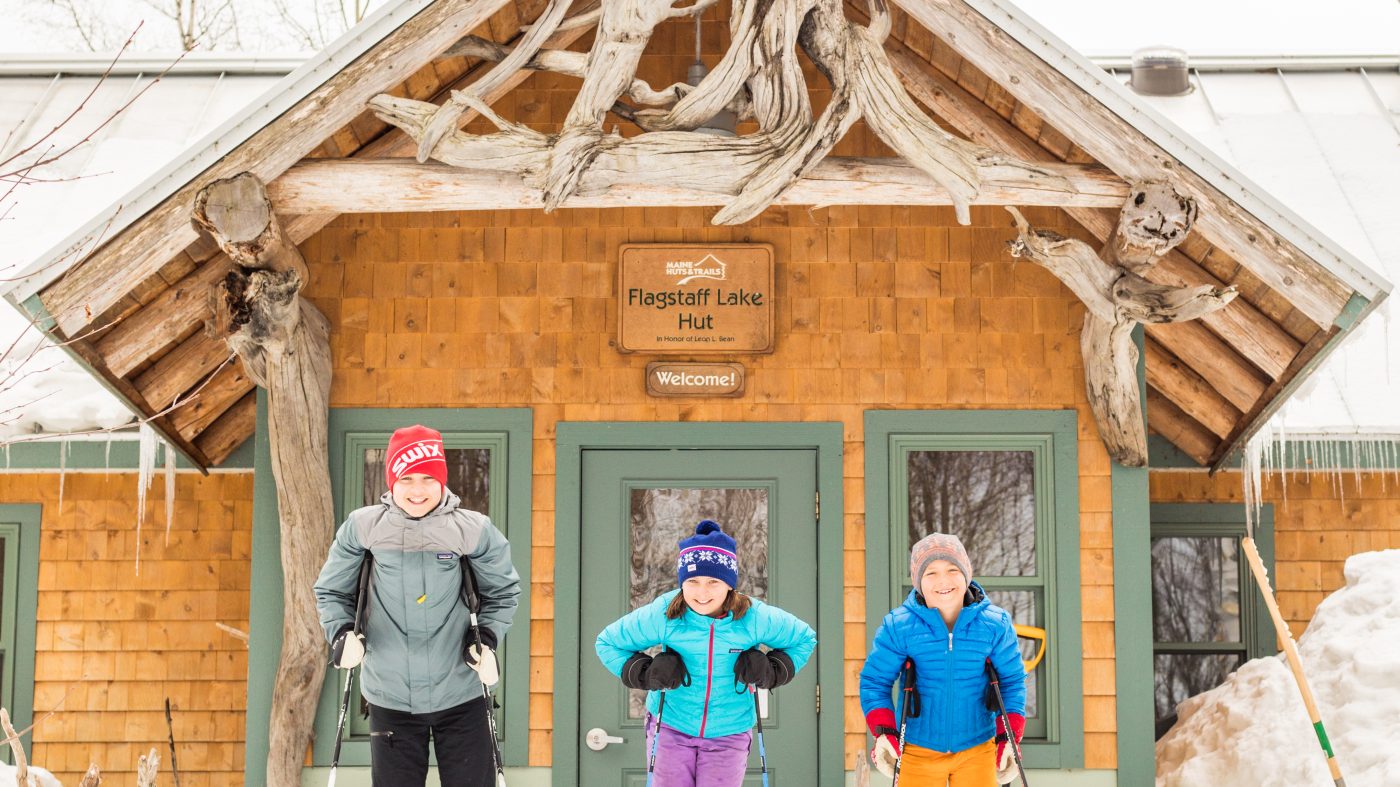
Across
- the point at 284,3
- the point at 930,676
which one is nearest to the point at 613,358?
the point at 930,676

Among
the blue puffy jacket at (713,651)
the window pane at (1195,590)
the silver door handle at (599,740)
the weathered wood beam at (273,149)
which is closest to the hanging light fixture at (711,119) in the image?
the weathered wood beam at (273,149)

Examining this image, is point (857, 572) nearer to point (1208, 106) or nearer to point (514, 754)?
point (514, 754)

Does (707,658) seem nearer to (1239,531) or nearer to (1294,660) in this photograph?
(1294,660)

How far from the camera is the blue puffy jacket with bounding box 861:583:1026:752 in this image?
4.80m

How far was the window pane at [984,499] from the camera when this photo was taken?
6648 millimetres

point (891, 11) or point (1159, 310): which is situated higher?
point (891, 11)

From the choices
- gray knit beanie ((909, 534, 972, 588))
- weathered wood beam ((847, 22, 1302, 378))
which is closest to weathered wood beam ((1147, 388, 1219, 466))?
weathered wood beam ((847, 22, 1302, 378))

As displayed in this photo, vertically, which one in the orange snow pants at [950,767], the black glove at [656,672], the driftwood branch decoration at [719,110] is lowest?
the orange snow pants at [950,767]

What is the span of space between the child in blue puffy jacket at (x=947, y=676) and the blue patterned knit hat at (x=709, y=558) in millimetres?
600

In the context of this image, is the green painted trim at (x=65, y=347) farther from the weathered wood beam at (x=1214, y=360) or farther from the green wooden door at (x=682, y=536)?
the weathered wood beam at (x=1214, y=360)

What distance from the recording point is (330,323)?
6637mm

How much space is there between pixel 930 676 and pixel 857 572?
174 centimetres

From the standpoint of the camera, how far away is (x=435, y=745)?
15.9 ft

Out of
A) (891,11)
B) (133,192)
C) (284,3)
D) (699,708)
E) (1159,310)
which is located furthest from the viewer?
(284,3)
